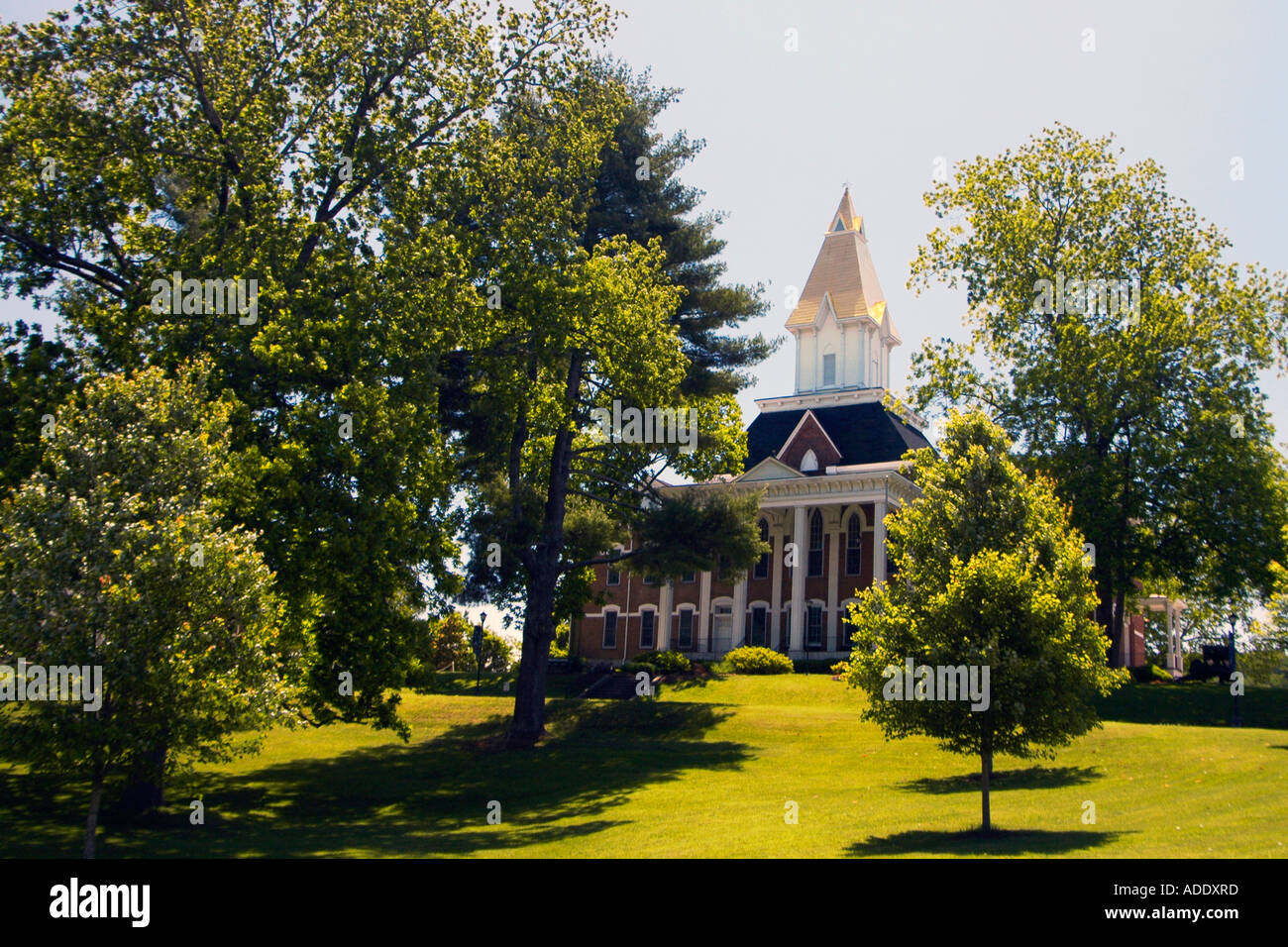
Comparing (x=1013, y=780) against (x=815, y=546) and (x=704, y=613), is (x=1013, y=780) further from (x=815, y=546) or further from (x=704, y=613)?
(x=704, y=613)

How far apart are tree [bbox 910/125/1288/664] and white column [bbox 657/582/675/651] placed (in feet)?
75.6

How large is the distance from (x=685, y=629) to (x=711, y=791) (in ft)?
122

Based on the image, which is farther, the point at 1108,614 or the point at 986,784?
the point at 1108,614

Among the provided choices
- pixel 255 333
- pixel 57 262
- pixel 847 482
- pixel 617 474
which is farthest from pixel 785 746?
pixel 847 482

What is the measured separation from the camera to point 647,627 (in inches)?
2430

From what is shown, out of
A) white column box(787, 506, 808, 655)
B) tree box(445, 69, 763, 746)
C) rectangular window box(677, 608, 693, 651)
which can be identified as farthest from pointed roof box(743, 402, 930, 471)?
tree box(445, 69, 763, 746)

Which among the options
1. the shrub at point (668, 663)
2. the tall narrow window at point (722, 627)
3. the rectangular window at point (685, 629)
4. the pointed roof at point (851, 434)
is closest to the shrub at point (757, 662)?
the shrub at point (668, 663)

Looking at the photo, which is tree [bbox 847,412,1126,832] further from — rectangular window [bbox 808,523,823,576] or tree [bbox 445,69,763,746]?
rectangular window [bbox 808,523,823,576]

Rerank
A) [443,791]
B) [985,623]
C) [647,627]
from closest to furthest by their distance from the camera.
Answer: [985,623] → [443,791] → [647,627]

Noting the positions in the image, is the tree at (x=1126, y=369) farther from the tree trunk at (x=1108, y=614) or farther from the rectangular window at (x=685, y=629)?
the rectangular window at (x=685, y=629)

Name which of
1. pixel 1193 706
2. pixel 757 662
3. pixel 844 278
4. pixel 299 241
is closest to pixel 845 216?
pixel 844 278

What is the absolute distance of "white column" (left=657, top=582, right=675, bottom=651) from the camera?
57.9 meters

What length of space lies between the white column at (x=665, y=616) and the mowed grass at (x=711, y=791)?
21.9m
